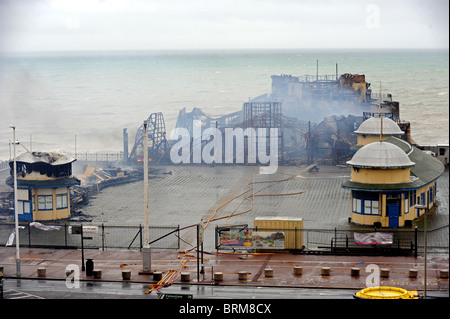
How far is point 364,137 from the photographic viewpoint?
248 feet

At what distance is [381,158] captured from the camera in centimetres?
5312

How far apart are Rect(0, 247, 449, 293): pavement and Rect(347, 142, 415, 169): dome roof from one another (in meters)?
8.32

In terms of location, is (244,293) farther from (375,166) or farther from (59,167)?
(59,167)

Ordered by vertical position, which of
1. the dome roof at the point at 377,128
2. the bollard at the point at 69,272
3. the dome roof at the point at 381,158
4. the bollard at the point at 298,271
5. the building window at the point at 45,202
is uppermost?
the dome roof at the point at 377,128

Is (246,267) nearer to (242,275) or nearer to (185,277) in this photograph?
(242,275)

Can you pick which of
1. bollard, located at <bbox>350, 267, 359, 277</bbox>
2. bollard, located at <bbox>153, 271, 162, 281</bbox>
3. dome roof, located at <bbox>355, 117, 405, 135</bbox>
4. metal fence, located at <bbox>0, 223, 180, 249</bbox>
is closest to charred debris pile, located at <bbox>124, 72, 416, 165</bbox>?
dome roof, located at <bbox>355, 117, 405, 135</bbox>

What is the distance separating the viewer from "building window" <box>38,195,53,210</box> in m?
56.6

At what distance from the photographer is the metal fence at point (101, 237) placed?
164 ft

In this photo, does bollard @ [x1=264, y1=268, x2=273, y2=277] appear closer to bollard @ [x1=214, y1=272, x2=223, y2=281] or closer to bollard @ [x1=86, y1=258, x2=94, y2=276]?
bollard @ [x1=214, y1=272, x2=223, y2=281]

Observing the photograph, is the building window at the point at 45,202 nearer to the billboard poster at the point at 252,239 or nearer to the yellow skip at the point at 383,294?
the billboard poster at the point at 252,239

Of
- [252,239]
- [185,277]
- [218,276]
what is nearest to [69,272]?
[185,277]

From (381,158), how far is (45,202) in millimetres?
21788

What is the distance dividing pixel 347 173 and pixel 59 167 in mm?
28831

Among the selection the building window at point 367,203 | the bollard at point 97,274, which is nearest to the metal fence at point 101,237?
the bollard at point 97,274
